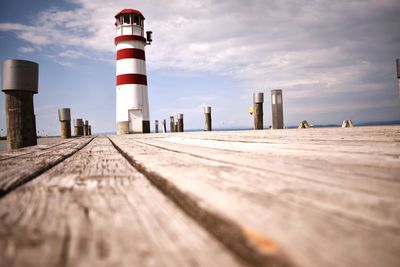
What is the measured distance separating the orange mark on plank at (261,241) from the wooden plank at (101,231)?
37mm

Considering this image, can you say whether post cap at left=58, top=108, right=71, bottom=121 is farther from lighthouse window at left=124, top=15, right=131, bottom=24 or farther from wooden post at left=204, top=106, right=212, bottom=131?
lighthouse window at left=124, top=15, right=131, bottom=24

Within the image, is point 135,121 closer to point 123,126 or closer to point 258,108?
point 123,126

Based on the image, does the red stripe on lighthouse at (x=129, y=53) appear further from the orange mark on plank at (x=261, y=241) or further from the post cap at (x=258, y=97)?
the orange mark on plank at (x=261, y=241)

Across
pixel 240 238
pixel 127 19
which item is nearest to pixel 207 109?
pixel 127 19

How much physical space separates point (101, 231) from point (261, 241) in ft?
0.92

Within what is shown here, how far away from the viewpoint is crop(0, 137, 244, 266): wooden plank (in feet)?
1.32

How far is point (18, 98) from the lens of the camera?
13.4 feet

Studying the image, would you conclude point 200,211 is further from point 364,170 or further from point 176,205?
point 364,170

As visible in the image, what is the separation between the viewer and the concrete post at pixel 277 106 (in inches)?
321

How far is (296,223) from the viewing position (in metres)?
→ 0.48

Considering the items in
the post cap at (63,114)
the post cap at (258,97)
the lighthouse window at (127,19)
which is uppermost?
the lighthouse window at (127,19)

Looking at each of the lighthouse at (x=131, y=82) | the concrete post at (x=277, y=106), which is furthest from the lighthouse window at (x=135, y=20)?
the concrete post at (x=277, y=106)

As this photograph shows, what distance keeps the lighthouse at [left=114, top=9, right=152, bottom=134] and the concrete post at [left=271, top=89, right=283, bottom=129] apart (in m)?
8.72

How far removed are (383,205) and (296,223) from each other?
203 millimetres
